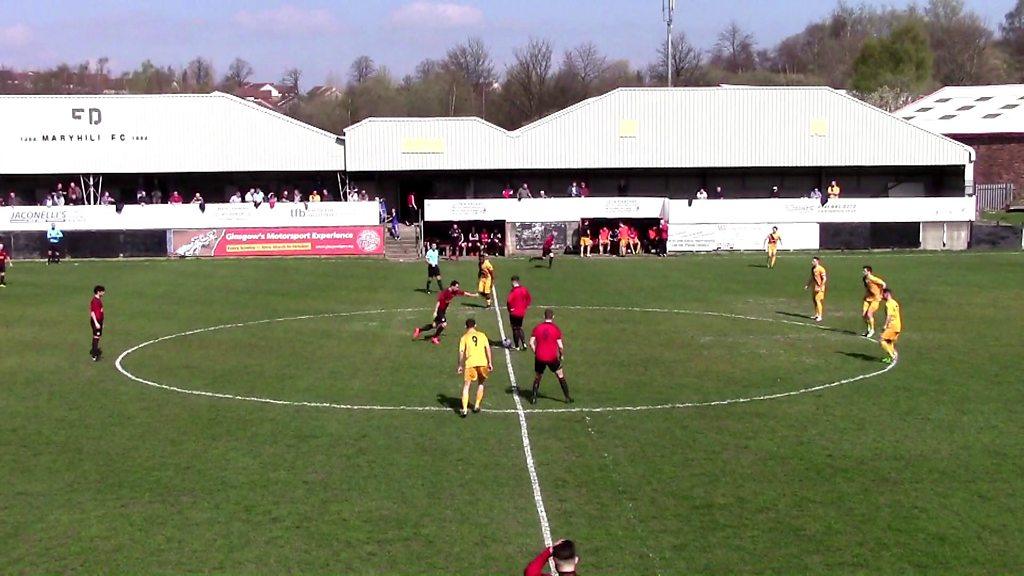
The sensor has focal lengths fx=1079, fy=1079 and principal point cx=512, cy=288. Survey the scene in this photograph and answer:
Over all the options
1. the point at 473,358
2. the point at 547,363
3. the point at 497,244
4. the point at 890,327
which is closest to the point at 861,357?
the point at 890,327

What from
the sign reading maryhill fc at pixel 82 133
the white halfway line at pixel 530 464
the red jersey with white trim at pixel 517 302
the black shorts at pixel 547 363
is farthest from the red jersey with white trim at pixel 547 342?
the sign reading maryhill fc at pixel 82 133

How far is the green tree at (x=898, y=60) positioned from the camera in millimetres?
109812

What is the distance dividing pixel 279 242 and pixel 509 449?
1450 inches

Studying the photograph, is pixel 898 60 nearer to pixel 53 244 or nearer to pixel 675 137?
pixel 675 137

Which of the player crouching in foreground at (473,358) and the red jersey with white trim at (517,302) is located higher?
the red jersey with white trim at (517,302)

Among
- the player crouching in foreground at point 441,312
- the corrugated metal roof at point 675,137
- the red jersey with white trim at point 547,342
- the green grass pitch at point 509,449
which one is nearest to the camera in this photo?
the green grass pitch at point 509,449

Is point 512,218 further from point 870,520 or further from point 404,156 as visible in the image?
point 870,520

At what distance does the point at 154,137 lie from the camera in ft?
198

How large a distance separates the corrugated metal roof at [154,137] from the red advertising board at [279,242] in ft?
30.5

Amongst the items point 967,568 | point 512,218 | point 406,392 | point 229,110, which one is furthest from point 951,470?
point 229,110

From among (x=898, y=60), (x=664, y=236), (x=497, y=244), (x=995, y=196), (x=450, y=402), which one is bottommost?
(x=450, y=402)

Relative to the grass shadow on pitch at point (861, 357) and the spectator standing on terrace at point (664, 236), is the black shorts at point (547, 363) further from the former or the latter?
the spectator standing on terrace at point (664, 236)

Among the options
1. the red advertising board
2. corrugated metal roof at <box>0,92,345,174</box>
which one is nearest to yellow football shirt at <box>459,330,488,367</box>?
the red advertising board

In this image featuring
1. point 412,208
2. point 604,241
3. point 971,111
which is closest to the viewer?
point 604,241
